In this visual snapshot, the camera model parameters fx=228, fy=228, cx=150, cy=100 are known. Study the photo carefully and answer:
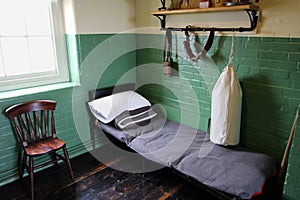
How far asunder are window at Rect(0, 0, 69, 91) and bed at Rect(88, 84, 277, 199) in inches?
20.7

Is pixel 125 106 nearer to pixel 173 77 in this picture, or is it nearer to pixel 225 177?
pixel 173 77

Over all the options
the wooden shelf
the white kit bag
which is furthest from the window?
the white kit bag

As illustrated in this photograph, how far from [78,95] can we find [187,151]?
1319 millimetres

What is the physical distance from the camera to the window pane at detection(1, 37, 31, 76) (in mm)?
2125

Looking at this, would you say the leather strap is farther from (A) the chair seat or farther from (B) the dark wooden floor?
(A) the chair seat

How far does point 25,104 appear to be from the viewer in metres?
2.07

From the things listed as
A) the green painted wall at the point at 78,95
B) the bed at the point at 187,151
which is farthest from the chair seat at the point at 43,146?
the bed at the point at 187,151

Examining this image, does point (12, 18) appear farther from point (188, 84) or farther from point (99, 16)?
point (188, 84)

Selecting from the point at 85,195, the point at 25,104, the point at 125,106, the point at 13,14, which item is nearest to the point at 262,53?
the point at 125,106

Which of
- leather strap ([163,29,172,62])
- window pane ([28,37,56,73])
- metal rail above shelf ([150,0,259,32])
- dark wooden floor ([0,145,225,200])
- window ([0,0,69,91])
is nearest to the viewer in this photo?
metal rail above shelf ([150,0,259,32])

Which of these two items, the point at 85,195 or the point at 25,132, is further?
the point at 25,132

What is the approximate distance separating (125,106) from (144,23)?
1025mm

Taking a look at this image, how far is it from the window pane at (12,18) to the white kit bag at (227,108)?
75.2 inches

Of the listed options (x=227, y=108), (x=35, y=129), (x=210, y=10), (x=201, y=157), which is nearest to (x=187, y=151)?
(x=201, y=157)
